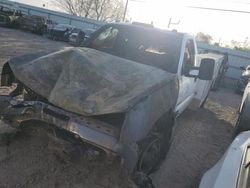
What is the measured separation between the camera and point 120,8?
5306cm

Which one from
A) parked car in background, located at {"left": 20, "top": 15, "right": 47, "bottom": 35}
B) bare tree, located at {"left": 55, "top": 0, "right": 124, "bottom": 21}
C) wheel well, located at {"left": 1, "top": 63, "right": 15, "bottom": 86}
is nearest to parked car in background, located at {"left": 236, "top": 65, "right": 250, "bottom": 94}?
wheel well, located at {"left": 1, "top": 63, "right": 15, "bottom": 86}

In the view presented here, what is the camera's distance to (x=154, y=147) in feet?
13.6

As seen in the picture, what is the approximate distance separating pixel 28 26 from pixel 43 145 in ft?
72.2

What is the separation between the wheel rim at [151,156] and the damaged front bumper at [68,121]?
764 millimetres

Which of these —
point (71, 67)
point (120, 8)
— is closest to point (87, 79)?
point (71, 67)

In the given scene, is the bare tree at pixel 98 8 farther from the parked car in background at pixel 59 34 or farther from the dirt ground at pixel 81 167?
the dirt ground at pixel 81 167

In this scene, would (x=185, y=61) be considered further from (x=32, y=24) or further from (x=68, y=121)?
(x=32, y=24)

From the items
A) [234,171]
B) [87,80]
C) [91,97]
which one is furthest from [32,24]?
[234,171]

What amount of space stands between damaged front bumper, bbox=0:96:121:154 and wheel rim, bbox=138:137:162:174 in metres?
0.76

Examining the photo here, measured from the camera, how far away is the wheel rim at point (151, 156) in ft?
12.8

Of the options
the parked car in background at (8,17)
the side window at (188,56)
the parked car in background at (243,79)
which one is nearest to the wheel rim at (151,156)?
the side window at (188,56)

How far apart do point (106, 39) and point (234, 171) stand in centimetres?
353

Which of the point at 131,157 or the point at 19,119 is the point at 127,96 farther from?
the point at 19,119

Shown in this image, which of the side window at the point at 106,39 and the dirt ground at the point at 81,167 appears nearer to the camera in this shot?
the dirt ground at the point at 81,167
